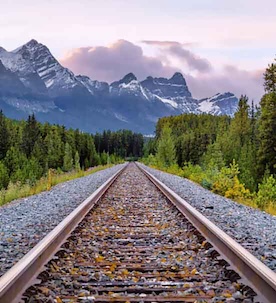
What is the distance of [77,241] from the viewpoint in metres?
5.95

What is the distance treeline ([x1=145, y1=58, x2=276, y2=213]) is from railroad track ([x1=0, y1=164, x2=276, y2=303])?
24.8ft

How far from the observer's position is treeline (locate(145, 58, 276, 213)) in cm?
1644

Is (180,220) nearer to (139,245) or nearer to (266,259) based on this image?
(139,245)

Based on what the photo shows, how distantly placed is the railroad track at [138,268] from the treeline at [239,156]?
24.8 ft

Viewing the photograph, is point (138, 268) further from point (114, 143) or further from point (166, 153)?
point (114, 143)

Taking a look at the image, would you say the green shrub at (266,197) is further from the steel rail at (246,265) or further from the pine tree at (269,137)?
the pine tree at (269,137)

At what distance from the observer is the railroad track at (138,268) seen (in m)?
3.60

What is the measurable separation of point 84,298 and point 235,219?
5306mm

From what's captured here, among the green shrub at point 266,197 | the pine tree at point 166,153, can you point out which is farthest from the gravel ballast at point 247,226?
the pine tree at point 166,153

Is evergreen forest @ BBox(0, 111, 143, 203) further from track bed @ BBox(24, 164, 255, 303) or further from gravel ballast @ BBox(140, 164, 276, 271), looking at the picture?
track bed @ BBox(24, 164, 255, 303)

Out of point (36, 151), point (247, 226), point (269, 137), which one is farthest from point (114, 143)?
point (247, 226)

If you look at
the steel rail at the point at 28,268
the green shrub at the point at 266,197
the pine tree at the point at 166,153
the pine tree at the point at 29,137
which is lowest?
the green shrub at the point at 266,197

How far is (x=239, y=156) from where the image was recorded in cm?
4950

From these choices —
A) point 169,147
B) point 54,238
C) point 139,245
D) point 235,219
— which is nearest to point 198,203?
point 235,219
